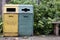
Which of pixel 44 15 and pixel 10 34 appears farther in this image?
pixel 44 15

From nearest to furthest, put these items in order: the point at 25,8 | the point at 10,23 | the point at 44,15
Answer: the point at 10,23 → the point at 25,8 → the point at 44,15

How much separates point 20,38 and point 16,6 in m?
1.24

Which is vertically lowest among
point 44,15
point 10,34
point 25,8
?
point 10,34

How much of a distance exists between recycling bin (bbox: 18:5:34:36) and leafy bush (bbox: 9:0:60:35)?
56cm

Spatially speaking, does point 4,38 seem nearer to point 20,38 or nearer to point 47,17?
point 20,38

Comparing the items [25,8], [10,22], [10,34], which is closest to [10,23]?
[10,22]

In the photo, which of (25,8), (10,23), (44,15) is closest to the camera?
(10,23)

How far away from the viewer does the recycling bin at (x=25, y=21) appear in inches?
336

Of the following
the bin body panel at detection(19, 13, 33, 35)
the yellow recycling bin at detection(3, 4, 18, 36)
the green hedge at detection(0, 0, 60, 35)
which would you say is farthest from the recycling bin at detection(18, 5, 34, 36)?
the green hedge at detection(0, 0, 60, 35)

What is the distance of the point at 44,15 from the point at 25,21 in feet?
4.23

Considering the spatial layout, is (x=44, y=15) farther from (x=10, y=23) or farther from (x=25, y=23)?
(x=10, y=23)

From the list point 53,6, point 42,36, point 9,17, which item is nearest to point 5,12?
point 9,17

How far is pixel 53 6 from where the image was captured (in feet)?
32.2

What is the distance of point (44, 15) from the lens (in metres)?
9.55
